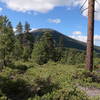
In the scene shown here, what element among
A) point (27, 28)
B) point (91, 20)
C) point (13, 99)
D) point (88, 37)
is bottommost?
point (13, 99)

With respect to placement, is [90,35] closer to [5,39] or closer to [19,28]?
[5,39]

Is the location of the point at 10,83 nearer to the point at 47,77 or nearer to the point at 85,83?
the point at 47,77

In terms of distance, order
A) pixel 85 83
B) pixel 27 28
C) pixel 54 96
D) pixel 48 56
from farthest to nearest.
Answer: pixel 27 28 < pixel 48 56 < pixel 85 83 < pixel 54 96

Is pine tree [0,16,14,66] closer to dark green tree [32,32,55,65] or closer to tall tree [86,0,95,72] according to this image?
tall tree [86,0,95,72]

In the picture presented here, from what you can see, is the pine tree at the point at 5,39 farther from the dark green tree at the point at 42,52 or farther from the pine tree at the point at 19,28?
the pine tree at the point at 19,28

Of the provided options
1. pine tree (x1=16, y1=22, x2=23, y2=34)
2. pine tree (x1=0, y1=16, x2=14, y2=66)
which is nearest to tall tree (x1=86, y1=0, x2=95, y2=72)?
pine tree (x1=0, y1=16, x2=14, y2=66)

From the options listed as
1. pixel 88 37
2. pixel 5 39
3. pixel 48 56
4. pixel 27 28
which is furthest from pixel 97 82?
pixel 27 28

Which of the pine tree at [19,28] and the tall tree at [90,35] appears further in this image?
the pine tree at [19,28]

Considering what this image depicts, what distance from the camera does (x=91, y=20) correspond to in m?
14.7

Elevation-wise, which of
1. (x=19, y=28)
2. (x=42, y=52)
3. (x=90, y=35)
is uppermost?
(x=19, y=28)

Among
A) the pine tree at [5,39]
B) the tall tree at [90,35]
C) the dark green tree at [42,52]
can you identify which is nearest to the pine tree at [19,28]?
the dark green tree at [42,52]

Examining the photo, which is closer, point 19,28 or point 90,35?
point 90,35

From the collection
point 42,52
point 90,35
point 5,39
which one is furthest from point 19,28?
point 90,35

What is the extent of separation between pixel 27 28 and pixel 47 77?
7352 cm
